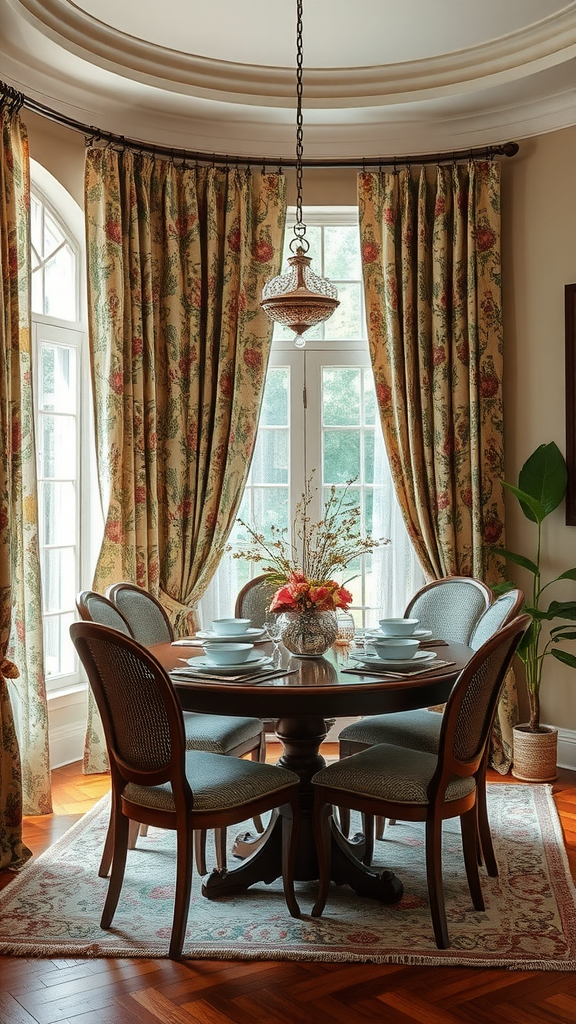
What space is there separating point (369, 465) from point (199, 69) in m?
2.09

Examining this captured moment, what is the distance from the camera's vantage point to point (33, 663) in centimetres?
409

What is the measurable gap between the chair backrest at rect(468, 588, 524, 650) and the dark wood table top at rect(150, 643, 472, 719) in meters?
0.49

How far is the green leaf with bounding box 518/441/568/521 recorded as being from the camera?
445 centimetres

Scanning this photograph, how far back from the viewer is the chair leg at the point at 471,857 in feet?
9.81

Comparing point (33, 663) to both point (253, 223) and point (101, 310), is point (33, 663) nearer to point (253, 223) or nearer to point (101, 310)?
point (101, 310)

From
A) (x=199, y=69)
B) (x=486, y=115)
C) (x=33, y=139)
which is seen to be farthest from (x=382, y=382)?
(x=33, y=139)

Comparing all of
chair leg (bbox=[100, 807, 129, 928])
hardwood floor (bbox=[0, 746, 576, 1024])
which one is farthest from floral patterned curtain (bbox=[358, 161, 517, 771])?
chair leg (bbox=[100, 807, 129, 928])

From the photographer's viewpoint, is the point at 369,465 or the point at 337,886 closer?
the point at 337,886

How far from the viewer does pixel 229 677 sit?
286 cm

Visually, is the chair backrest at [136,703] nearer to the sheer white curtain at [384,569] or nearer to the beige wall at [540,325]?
the sheer white curtain at [384,569]

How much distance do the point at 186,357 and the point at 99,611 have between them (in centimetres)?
189

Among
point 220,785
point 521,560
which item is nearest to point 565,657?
point 521,560

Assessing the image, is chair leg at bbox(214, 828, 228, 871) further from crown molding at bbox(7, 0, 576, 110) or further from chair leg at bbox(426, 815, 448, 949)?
crown molding at bbox(7, 0, 576, 110)

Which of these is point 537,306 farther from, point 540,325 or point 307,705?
point 307,705
